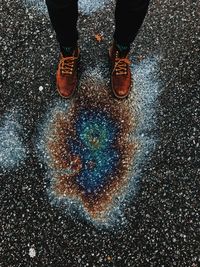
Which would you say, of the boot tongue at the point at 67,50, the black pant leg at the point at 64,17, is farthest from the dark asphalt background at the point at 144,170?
the black pant leg at the point at 64,17

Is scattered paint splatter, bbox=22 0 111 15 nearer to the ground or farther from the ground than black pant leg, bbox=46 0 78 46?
nearer to the ground

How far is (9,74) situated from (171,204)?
124 cm

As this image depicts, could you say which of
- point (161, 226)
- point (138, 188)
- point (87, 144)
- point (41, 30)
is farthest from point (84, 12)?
point (161, 226)

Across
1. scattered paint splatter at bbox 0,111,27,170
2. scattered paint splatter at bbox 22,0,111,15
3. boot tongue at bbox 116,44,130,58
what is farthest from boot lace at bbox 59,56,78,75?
scattered paint splatter at bbox 22,0,111,15

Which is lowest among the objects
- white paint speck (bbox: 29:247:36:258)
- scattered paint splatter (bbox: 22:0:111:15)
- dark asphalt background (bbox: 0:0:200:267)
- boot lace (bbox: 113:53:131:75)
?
white paint speck (bbox: 29:247:36:258)

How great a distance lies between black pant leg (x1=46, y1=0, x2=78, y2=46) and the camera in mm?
1808

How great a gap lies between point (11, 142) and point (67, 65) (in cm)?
55

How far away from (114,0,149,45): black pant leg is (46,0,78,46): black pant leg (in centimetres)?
21

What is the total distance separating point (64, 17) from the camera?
1.87 meters

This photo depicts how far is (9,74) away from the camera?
8.25 ft

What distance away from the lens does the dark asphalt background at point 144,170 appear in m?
2.14

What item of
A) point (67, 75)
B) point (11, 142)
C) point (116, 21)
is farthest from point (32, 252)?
point (116, 21)

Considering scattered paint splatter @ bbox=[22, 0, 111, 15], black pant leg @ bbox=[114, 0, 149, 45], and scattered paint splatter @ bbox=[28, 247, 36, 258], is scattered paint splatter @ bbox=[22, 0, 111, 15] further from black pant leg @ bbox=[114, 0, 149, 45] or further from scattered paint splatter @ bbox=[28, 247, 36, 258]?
scattered paint splatter @ bbox=[28, 247, 36, 258]

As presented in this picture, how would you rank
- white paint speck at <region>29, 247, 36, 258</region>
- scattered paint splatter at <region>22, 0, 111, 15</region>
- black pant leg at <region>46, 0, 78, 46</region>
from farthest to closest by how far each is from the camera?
scattered paint splatter at <region>22, 0, 111, 15</region> → white paint speck at <region>29, 247, 36, 258</region> → black pant leg at <region>46, 0, 78, 46</region>
